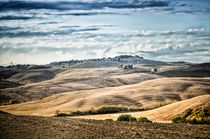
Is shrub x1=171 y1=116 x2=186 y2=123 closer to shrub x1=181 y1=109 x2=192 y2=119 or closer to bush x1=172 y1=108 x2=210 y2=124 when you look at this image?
bush x1=172 y1=108 x2=210 y2=124

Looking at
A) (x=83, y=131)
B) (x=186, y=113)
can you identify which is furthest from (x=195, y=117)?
(x=83, y=131)

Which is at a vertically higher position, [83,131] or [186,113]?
[83,131]

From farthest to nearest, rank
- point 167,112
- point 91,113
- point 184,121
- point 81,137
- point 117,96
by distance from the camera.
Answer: point 117,96, point 91,113, point 167,112, point 184,121, point 81,137

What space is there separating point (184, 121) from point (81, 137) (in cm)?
929

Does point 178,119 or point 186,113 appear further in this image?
point 186,113

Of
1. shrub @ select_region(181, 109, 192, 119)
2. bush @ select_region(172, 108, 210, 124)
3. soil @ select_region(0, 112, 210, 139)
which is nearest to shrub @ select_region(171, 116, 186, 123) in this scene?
bush @ select_region(172, 108, 210, 124)

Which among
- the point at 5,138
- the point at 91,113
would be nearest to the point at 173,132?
the point at 5,138

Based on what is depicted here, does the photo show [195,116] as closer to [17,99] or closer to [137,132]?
[137,132]

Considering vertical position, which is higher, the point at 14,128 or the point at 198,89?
the point at 14,128

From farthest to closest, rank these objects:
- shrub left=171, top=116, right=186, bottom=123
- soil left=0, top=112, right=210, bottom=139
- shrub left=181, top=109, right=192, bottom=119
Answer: shrub left=181, top=109, right=192, bottom=119 → shrub left=171, top=116, right=186, bottom=123 → soil left=0, top=112, right=210, bottom=139

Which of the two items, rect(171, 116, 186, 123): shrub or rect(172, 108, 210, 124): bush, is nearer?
rect(172, 108, 210, 124): bush

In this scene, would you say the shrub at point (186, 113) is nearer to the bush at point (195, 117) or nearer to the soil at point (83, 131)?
the bush at point (195, 117)

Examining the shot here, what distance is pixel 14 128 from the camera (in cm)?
1288

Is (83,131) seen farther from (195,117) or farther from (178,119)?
(195,117)
